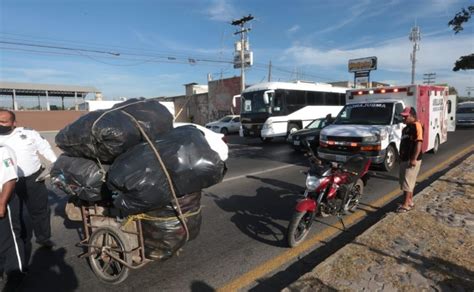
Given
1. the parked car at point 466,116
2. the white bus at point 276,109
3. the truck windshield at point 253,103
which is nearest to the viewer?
the white bus at point 276,109

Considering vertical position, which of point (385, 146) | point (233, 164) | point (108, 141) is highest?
point (108, 141)

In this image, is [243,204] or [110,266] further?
[243,204]

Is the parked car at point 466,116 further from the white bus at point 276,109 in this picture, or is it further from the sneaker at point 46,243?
the sneaker at point 46,243

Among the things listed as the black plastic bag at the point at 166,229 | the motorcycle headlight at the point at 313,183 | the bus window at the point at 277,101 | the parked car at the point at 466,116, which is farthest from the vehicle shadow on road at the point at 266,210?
the parked car at the point at 466,116

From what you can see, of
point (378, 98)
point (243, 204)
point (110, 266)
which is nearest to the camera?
point (110, 266)

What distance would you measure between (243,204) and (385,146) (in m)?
4.50

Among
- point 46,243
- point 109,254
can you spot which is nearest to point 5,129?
point 46,243

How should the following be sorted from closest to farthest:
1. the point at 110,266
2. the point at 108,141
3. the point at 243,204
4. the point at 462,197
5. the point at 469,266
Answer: the point at 108,141 < the point at 469,266 < the point at 110,266 < the point at 462,197 < the point at 243,204

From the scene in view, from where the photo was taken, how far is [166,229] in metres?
3.46

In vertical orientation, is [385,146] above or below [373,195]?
above

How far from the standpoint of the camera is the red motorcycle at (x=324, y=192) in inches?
178

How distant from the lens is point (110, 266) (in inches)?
152

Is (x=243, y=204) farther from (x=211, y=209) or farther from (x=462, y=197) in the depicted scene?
(x=462, y=197)

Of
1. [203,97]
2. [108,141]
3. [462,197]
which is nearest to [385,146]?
[462,197]
